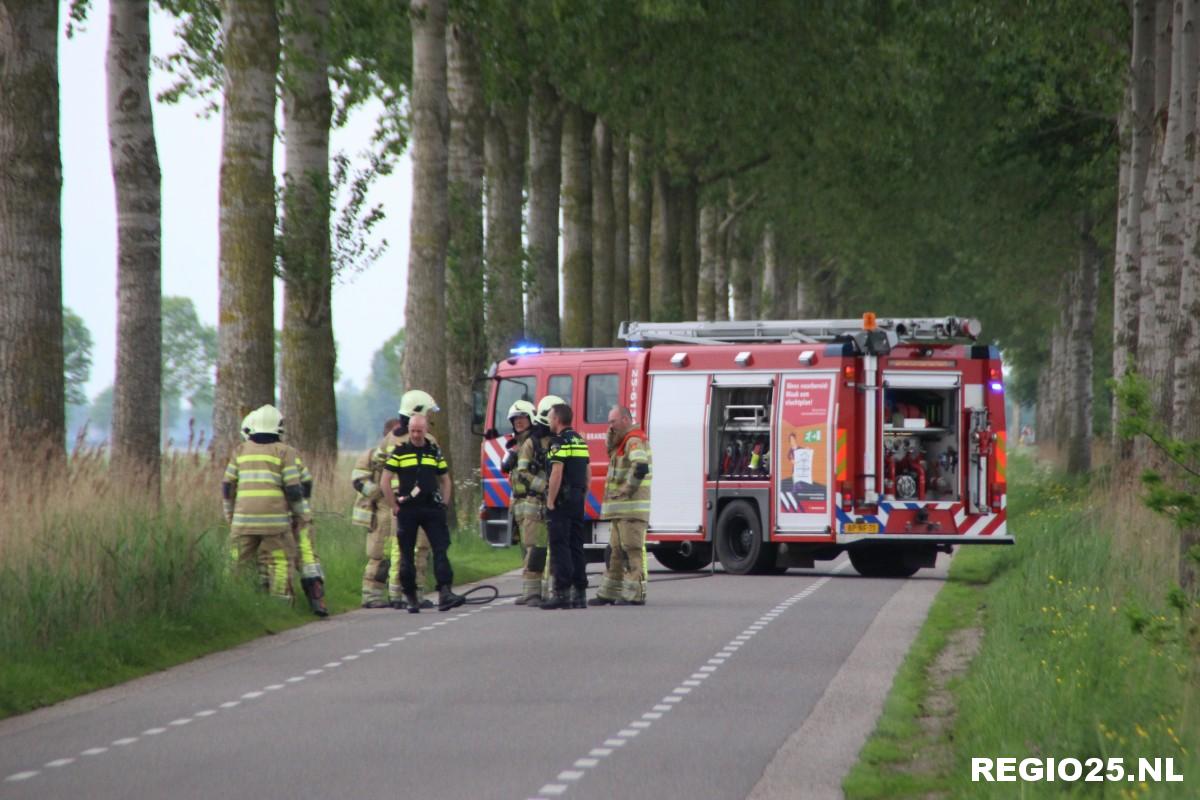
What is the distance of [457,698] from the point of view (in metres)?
12.5

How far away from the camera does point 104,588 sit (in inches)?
→ 585

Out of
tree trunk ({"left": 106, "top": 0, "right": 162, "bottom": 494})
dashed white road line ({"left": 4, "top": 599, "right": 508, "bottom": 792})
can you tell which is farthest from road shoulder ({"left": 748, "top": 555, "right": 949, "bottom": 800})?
tree trunk ({"left": 106, "top": 0, "right": 162, "bottom": 494})

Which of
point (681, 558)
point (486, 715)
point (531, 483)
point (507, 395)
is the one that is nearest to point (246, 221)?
point (531, 483)

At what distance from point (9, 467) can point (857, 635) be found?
6895mm

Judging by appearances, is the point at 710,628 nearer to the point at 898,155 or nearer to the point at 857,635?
the point at 857,635

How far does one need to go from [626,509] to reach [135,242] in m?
5.77

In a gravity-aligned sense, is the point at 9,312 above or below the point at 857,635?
above

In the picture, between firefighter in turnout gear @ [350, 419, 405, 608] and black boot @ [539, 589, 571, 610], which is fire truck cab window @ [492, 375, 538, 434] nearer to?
firefighter in turnout gear @ [350, 419, 405, 608]

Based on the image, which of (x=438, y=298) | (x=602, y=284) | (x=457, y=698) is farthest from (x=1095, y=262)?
(x=457, y=698)

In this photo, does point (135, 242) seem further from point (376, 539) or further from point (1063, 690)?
point (1063, 690)

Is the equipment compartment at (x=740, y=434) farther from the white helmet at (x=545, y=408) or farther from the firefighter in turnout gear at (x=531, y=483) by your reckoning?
the firefighter in turnout gear at (x=531, y=483)

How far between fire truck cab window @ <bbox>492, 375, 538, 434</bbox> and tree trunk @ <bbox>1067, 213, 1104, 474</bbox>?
58.2ft

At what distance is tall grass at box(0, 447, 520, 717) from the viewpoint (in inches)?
531

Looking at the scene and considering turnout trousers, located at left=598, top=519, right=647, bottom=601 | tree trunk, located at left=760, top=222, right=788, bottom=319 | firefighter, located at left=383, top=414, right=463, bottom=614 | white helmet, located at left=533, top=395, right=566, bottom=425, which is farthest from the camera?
tree trunk, located at left=760, top=222, right=788, bottom=319
